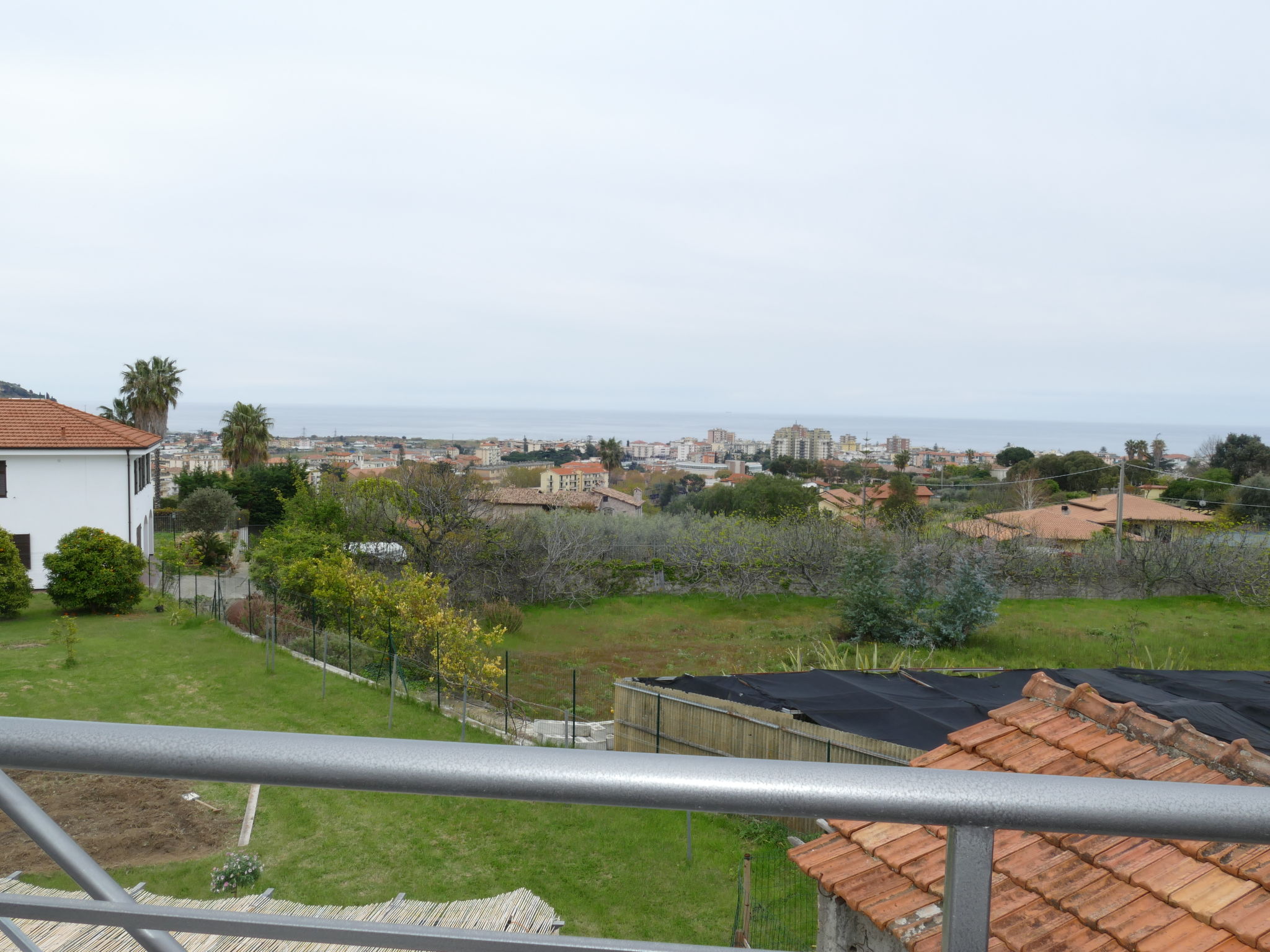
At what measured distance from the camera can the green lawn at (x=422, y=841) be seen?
281 inches

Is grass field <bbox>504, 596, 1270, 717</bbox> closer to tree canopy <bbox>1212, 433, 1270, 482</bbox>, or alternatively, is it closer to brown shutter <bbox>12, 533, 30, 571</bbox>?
brown shutter <bbox>12, 533, 30, 571</bbox>

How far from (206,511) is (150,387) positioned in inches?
269

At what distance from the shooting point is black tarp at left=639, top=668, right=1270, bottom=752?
8172 mm

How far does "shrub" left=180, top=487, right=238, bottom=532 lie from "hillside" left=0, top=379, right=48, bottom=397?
5.86 metres

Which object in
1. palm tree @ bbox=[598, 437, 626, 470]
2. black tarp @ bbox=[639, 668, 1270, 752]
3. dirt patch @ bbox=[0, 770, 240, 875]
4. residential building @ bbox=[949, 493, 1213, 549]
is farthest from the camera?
palm tree @ bbox=[598, 437, 626, 470]

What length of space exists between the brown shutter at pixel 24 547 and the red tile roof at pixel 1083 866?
21.5 m

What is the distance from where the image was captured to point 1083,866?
3477 millimetres

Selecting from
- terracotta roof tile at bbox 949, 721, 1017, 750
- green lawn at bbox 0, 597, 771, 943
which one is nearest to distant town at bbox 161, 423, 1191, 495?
green lawn at bbox 0, 597, 771, 943

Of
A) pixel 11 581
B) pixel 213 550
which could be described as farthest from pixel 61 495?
A: pixel 213 550

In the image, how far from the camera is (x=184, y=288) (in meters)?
40.3

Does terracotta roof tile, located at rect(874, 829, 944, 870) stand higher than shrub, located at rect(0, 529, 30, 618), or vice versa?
terracotta roof tile, located at rect(874, 829, 944, 870)

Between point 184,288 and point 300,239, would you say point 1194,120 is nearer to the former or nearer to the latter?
point 300,239

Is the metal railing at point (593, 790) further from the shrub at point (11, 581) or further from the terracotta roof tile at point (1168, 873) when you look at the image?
the shrub at point (11, 581)

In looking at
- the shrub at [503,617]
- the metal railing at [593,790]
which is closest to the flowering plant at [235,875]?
the metal railing at [593,790]
